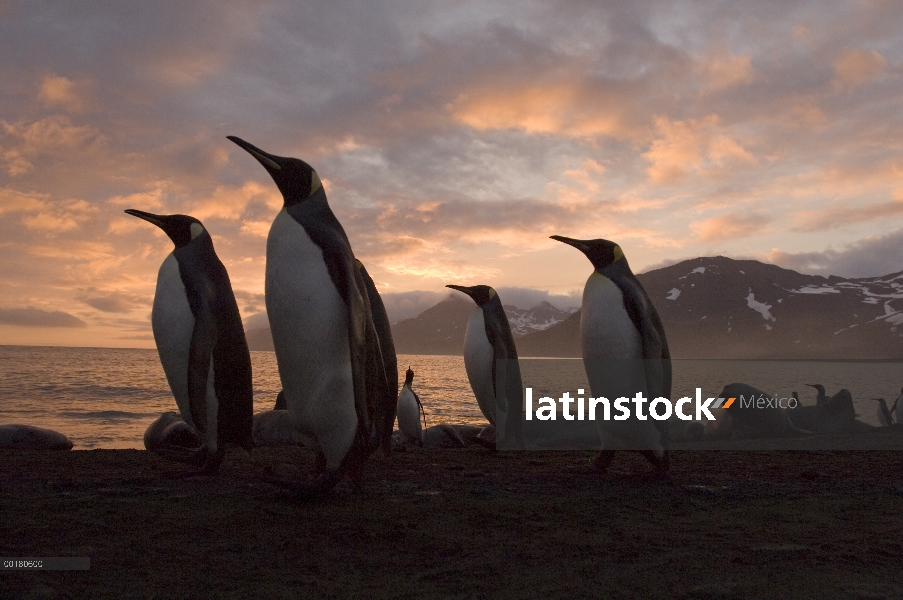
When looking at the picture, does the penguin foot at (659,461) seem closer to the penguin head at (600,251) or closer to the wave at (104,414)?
the penguin head at (600,251)

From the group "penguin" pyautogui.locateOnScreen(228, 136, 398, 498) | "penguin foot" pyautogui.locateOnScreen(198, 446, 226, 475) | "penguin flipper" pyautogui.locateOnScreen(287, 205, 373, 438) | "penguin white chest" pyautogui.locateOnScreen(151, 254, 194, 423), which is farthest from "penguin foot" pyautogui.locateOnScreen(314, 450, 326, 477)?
"penguin white chest" pyautogui.locateOnScreen(151, 254, 194, 423)

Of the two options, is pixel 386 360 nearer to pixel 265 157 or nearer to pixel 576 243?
pixel 576 243

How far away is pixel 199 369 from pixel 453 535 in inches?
109

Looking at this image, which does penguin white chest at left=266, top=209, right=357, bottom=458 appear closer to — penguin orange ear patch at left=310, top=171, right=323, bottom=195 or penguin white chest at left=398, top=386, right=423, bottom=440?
penguin orange ear patch at left=310, top=171, right=323, bottom=195

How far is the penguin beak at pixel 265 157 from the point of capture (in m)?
4.35

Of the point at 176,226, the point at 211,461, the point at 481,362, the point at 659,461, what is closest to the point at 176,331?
the point at 176,226

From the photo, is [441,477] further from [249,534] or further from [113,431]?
[113,431]

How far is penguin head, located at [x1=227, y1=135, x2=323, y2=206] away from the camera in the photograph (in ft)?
14.3

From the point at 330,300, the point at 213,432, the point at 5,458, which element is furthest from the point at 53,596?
the point at 5,458

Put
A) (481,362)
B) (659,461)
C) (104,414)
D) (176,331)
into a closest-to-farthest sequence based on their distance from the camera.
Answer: (176,331) → (659,461) → (481,362) → (104,414)

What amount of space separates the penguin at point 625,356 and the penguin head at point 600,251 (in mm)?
138

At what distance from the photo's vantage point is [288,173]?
4.39m

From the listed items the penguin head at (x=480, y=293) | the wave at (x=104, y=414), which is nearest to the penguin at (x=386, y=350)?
the penguin head at (x=480, y=293)

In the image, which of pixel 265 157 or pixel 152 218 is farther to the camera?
pixel 152 218
